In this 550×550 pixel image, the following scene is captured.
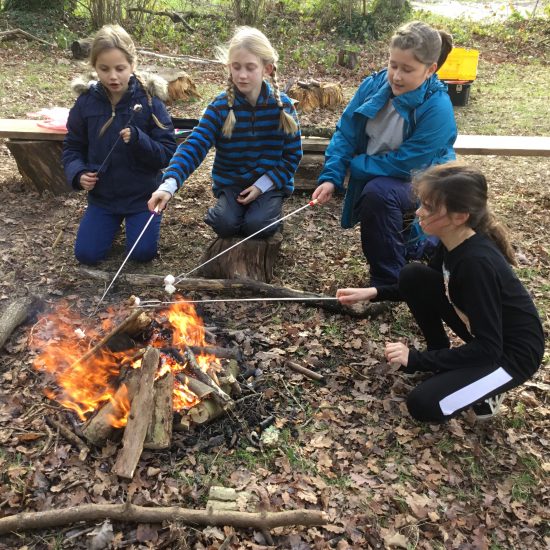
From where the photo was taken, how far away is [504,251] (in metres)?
3.00

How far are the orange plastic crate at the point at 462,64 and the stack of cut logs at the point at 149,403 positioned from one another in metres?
8.32

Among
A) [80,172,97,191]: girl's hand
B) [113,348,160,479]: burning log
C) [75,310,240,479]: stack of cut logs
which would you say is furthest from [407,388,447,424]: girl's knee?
[80,172,97,191]: girl's hand

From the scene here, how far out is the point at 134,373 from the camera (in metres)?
2.94

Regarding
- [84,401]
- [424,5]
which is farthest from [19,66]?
[424,5]

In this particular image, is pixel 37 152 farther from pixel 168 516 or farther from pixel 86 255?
pixel 168 516

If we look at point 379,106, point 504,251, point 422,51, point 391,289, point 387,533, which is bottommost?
point 387,533

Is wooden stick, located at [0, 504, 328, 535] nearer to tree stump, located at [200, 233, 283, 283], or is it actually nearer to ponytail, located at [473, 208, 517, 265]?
ponytail, located at [473, 208, 517, 265]

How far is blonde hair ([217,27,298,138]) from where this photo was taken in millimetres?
3879

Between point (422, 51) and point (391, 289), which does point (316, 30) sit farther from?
point (391, 289)

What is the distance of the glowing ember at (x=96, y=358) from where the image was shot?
305 cm

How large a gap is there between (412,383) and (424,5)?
17.1 m

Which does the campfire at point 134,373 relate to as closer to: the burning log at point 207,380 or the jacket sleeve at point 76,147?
the burning log at point 207,380

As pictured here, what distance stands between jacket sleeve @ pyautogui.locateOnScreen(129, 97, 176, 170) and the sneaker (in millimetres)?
3120

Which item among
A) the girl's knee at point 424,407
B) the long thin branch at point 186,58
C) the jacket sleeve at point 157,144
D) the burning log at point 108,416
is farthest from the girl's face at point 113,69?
the long thin branch at point 186,58
